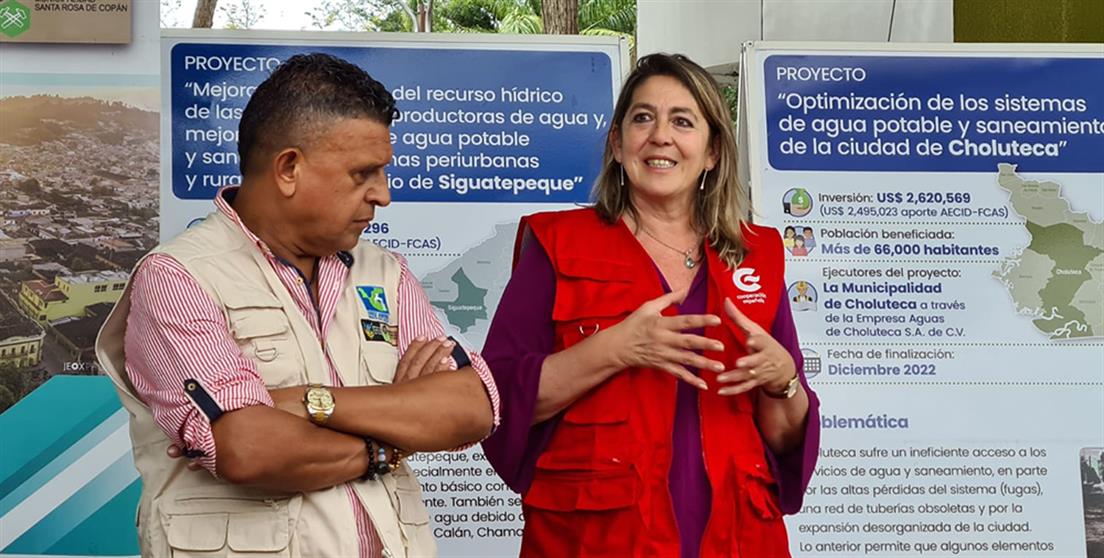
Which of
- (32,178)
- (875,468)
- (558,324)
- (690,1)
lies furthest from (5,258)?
(690,1)

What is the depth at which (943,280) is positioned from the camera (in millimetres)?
3855

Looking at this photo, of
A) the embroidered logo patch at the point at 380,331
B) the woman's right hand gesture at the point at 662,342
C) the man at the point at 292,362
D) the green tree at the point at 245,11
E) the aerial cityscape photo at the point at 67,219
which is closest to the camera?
the man at the point at 292,362

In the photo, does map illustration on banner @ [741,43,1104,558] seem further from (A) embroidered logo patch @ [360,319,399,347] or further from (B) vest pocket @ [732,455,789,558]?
(A) embroidered logo patch @ [360,319,399,347]

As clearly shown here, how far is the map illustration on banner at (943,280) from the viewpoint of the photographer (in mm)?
3758

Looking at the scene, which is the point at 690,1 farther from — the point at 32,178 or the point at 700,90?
the point at 700,90

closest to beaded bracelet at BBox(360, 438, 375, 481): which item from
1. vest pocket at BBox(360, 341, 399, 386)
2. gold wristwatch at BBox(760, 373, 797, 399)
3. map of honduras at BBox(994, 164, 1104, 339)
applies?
vest pocket at BBox(360, 341, 399, 386)

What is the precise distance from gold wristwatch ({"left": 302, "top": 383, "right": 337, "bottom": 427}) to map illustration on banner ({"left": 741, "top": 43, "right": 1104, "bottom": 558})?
2.18 m

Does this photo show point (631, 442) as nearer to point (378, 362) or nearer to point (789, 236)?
point (378, 362)

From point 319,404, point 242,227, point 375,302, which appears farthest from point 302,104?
point 319,404

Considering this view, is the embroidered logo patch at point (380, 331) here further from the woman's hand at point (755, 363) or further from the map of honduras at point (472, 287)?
the map of honduras at point (472, 287)

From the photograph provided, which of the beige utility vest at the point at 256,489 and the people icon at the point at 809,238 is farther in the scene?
the people icon at the point at 809,238

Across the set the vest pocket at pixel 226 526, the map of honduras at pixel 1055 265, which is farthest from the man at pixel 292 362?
the map of honduras at pixel 1055 265

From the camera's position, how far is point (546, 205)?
3869 mm

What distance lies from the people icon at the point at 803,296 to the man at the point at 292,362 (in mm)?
1911
